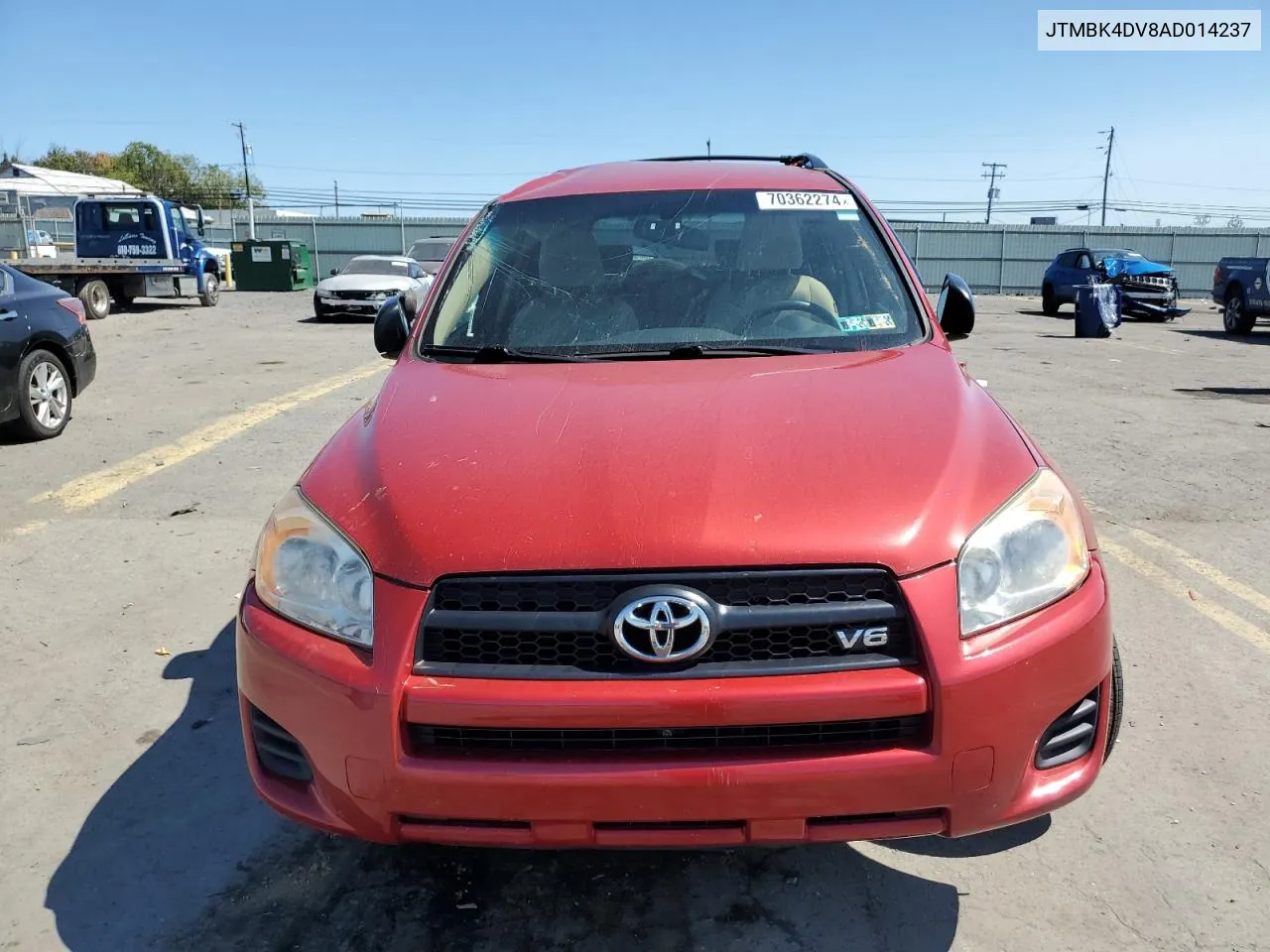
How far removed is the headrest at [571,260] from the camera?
131 inches

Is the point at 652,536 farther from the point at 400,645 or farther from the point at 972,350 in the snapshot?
the point at 972,350

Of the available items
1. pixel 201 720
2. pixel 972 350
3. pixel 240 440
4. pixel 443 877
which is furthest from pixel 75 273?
pixel 443 877

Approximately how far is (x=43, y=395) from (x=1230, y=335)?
66.0ft

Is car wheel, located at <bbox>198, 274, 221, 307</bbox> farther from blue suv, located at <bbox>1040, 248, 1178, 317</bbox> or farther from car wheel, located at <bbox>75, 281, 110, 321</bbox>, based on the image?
blue suv, located at <bbox>1040, 248, 1178, 317</bbox>

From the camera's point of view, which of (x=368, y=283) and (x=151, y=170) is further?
(x=151, y=170)

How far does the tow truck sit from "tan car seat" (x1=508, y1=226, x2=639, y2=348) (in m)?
20.3

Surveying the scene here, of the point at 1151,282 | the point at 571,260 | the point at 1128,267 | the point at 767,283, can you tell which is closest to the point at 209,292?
the point at 1128,267

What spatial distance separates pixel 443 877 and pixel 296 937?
0.37 metres

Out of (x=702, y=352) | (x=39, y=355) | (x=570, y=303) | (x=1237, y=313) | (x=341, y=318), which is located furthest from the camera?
(x=341, y=318)

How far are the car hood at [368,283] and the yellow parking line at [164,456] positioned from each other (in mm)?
9568

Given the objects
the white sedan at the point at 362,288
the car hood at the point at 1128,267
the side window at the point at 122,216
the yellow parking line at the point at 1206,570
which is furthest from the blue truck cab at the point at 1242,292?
the side window at the point at 122,216

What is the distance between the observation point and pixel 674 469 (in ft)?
7.02

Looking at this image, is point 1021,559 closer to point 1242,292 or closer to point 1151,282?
point 1242,292

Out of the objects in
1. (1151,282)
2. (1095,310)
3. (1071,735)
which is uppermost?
(1151,282)
